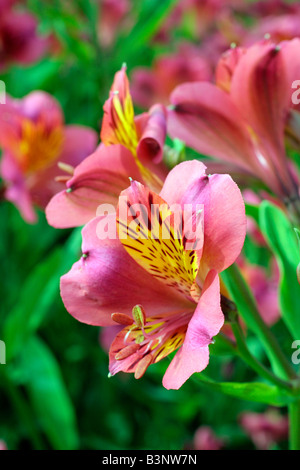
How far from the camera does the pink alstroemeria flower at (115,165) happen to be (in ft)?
1.71

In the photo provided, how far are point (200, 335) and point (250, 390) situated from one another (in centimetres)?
15

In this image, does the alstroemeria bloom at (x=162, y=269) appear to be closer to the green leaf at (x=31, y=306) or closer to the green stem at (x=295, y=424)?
the green stem at (x=295, y=424)

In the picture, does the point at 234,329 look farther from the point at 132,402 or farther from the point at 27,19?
the point at 27,19

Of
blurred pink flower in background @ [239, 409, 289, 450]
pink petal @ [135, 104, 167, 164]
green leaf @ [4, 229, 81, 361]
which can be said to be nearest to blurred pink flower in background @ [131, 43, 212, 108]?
green leaf @ [4, 229, 81, 361]

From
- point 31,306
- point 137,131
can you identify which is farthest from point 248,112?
point 31,306

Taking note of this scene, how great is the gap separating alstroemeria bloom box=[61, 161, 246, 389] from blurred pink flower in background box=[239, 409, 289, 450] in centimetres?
69

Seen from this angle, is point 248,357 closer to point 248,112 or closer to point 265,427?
point 248,112

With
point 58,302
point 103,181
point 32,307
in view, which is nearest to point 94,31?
point 58,302

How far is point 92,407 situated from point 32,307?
0.41 meters

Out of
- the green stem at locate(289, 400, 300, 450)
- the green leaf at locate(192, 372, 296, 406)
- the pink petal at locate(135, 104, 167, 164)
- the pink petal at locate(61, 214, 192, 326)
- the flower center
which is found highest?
the pink petal at locate(135, 104, 167, 164)

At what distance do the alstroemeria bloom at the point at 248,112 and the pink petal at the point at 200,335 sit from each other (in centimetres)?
25

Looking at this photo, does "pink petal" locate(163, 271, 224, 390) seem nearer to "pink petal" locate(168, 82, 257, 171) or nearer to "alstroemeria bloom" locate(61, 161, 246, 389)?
"alstroemeria bloom" locate(61, 161, 246, 389)

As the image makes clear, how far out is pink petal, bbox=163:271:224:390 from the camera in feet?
1.32
